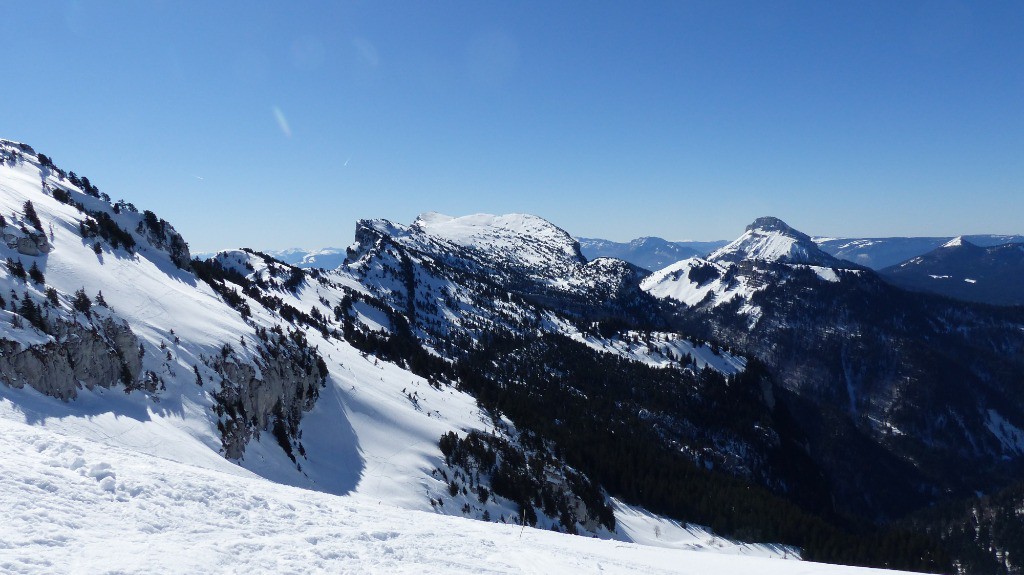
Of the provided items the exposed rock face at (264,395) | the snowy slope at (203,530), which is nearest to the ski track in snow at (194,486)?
the snowy slope at (203,530)

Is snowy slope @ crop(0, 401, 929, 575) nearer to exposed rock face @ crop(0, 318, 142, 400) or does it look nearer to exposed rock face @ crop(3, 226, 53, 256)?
exposed rock face @ crop(0, 318, 142, 400)

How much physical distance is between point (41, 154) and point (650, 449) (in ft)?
423

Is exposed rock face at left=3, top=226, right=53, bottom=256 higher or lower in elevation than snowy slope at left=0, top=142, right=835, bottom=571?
higher

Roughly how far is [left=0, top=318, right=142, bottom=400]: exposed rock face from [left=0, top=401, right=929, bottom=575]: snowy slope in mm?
4989

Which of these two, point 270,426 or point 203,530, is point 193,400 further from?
point 203,530

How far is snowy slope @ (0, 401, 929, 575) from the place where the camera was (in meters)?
11.3

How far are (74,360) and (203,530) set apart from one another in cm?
2291

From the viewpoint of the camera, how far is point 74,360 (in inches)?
1111

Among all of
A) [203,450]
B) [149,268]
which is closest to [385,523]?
[203,450]

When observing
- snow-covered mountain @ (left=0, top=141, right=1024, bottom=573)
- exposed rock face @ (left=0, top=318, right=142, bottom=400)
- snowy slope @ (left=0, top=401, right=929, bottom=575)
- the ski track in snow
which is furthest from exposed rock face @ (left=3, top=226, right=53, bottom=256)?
snowy slope @ (left=0, top=401, right=929, bottom=575)

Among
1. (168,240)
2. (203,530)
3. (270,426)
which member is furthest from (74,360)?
(168,240)

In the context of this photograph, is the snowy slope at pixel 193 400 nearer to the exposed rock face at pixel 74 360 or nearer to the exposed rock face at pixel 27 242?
the exposed rock face at pixel 27 242

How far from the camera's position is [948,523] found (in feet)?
522

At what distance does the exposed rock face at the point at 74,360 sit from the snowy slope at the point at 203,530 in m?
4.99
